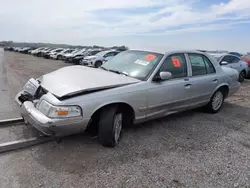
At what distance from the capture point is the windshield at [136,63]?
150 inches

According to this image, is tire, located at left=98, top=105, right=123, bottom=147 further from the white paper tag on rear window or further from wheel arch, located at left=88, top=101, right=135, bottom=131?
the white paper tag on rear window

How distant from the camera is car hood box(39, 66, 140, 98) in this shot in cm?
306

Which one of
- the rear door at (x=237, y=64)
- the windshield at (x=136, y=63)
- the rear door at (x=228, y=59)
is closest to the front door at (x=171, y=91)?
the windshield at (x=136, y=63)

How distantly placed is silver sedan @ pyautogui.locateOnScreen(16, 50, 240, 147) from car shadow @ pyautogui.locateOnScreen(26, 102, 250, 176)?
252mm

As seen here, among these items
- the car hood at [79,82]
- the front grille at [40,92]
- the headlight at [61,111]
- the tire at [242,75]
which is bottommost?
the tire at [242,75]

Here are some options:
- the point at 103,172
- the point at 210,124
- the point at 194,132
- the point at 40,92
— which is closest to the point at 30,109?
the point at 40,92

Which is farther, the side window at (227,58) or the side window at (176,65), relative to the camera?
the side window at (227,58)

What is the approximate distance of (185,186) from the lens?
2484 millimetres

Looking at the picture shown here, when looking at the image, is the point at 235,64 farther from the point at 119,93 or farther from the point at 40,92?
the point at 40,92

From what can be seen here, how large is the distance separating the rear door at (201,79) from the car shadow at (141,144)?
487 millimetres

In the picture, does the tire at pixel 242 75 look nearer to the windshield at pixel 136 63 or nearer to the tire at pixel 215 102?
the tire at pixel 215 102

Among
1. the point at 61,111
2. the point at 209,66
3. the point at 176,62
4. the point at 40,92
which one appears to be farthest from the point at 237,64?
the point at 61,111

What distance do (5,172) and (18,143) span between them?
64 cm

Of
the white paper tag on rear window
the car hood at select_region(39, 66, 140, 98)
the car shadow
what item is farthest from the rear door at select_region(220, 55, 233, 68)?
the car hood at select_region(39, 66, 140, 98)
